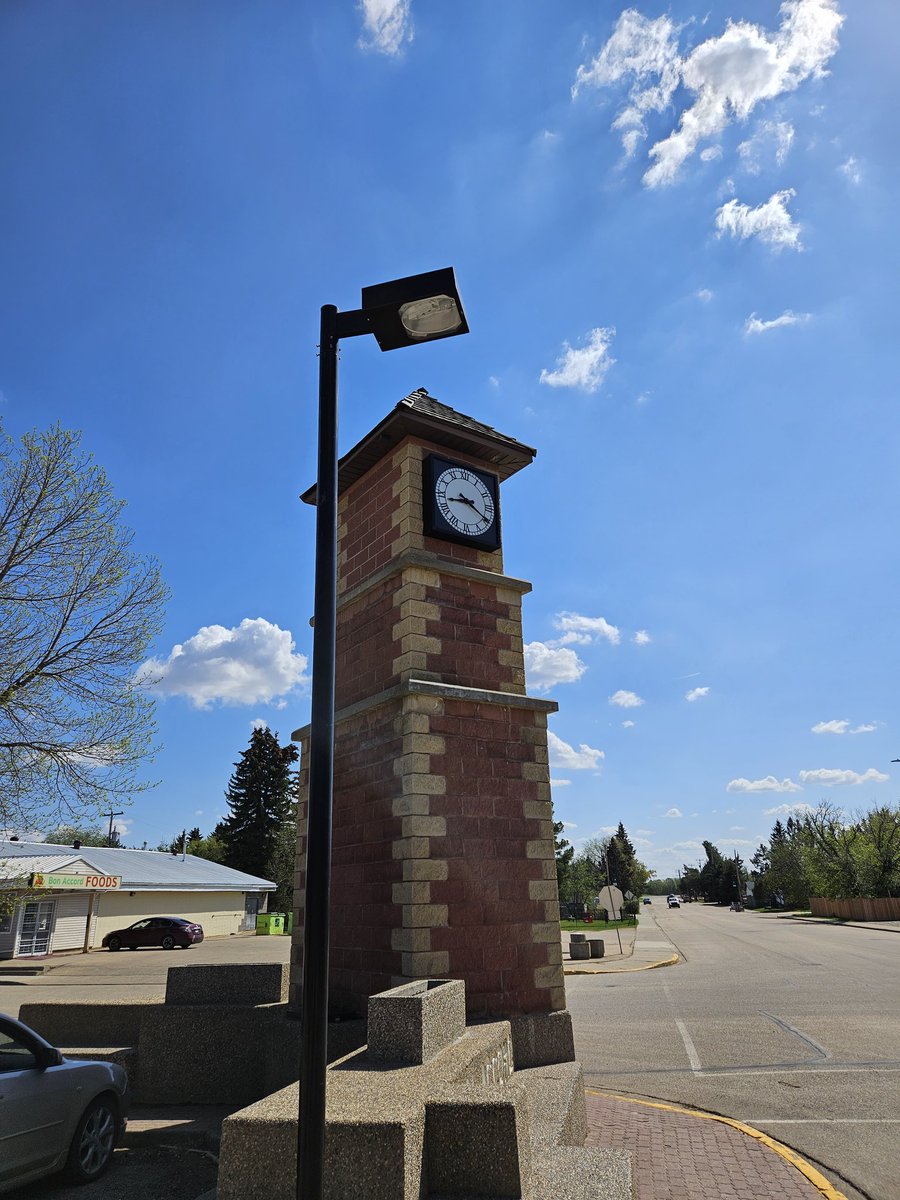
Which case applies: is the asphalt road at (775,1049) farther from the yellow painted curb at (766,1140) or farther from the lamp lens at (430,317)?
the lamp lens at (430,317)

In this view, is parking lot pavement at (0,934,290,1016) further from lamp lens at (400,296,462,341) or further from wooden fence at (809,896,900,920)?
wooden fence at (809,896,900,920)

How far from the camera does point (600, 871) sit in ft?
427

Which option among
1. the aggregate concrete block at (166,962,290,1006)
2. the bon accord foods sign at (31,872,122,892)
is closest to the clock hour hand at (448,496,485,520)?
the aggregate concrete block at (166,962,290,1006)

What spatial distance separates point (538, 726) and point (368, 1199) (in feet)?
18.6

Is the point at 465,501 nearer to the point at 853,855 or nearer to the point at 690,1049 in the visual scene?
the point at 690,1049

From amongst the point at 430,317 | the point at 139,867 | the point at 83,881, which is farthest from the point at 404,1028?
the point at 139,867

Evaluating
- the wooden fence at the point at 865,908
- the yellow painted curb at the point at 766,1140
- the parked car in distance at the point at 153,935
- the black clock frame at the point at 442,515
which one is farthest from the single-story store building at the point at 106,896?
the wooden fence at the point at 865,908

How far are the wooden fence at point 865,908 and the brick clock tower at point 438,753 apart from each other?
48564 mm

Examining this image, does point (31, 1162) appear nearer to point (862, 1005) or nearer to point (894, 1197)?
point (894, 1197)

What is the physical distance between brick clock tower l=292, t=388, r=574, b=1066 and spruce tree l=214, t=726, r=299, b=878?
51422 mm

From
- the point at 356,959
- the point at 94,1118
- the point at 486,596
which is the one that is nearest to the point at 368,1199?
the point at 94,1118

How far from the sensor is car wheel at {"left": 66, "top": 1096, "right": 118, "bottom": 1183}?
6.20 m

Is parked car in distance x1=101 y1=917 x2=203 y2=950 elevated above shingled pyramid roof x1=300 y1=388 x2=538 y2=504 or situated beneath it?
situated beneath

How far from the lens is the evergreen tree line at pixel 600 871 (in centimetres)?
9042
